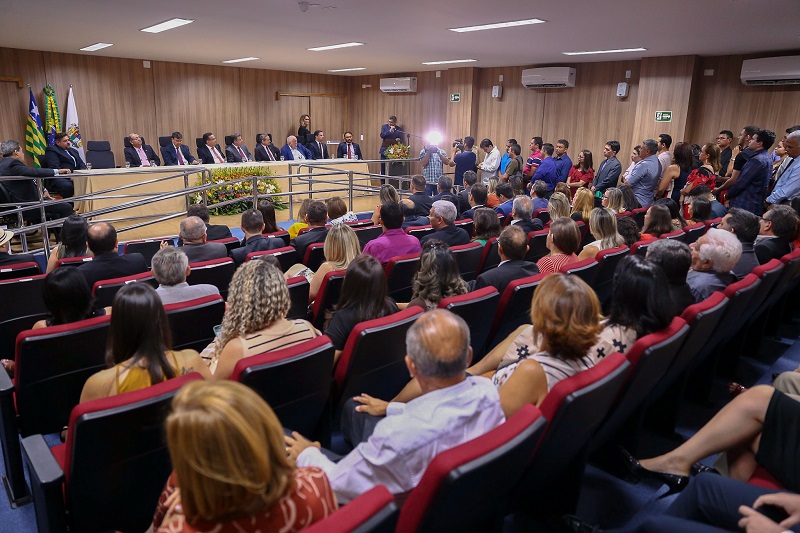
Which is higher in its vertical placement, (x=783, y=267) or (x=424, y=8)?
(x=424, y=8)

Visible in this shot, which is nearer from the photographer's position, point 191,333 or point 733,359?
point 191,333

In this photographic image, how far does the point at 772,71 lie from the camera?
8375 mm

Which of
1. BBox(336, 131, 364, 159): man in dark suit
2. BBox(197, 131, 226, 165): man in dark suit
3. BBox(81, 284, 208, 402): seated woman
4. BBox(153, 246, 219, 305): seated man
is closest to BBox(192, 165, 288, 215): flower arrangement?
BBox(197, 131, 226, 165): man in dark suit

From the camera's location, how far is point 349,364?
7.08ft

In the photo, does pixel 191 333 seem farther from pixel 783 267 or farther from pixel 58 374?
pixel 783 267

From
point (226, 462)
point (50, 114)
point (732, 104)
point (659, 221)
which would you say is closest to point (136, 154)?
point (50, 114)

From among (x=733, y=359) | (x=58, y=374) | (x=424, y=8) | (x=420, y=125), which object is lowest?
(x=733, y=359)

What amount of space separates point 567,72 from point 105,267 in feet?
32.1

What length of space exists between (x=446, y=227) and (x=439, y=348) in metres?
3.07

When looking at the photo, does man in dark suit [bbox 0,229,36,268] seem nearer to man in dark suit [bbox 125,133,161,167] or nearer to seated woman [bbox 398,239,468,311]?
seated woman [bbox 398,239,468,311]

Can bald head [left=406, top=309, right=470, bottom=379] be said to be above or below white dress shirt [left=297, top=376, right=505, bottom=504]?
above

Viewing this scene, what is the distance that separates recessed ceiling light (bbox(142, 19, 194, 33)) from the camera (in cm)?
691

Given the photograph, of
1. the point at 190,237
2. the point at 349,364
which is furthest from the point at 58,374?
the point at 190,237

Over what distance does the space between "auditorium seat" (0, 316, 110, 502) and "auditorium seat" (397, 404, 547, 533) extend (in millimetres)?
1566
